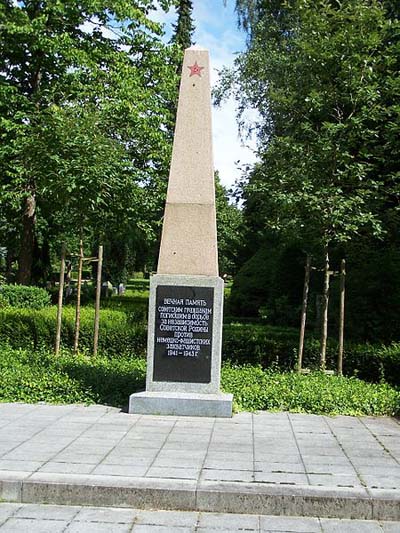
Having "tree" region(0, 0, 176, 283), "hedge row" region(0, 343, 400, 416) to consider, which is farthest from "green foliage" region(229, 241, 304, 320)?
"hedge row" region(0, 343, 400, 416)

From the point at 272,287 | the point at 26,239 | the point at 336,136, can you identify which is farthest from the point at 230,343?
the point at 26,239

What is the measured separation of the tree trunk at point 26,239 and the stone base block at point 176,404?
15.1 m

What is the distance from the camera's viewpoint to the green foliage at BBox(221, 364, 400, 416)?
8531 millimetres

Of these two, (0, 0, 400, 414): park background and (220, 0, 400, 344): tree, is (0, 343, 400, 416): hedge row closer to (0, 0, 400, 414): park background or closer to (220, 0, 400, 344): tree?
(0, 0, 400, 414): park background

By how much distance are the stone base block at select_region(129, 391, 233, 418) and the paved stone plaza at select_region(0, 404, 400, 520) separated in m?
0.16

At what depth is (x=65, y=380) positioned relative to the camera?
9.18 meters

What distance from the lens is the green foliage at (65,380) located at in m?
8.77

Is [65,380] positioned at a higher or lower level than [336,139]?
lower

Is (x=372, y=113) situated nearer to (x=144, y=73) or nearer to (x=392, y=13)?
(x=392, y=13)

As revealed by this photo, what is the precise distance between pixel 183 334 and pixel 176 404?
2.91 feet

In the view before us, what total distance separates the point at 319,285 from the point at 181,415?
12263mm

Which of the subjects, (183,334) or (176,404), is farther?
(183,334)

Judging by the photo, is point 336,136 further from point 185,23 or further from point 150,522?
point 185,23

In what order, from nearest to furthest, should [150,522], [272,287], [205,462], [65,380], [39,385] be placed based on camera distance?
[150,522]
[205,462]
[39,385]
[65,380]
[272,287]
